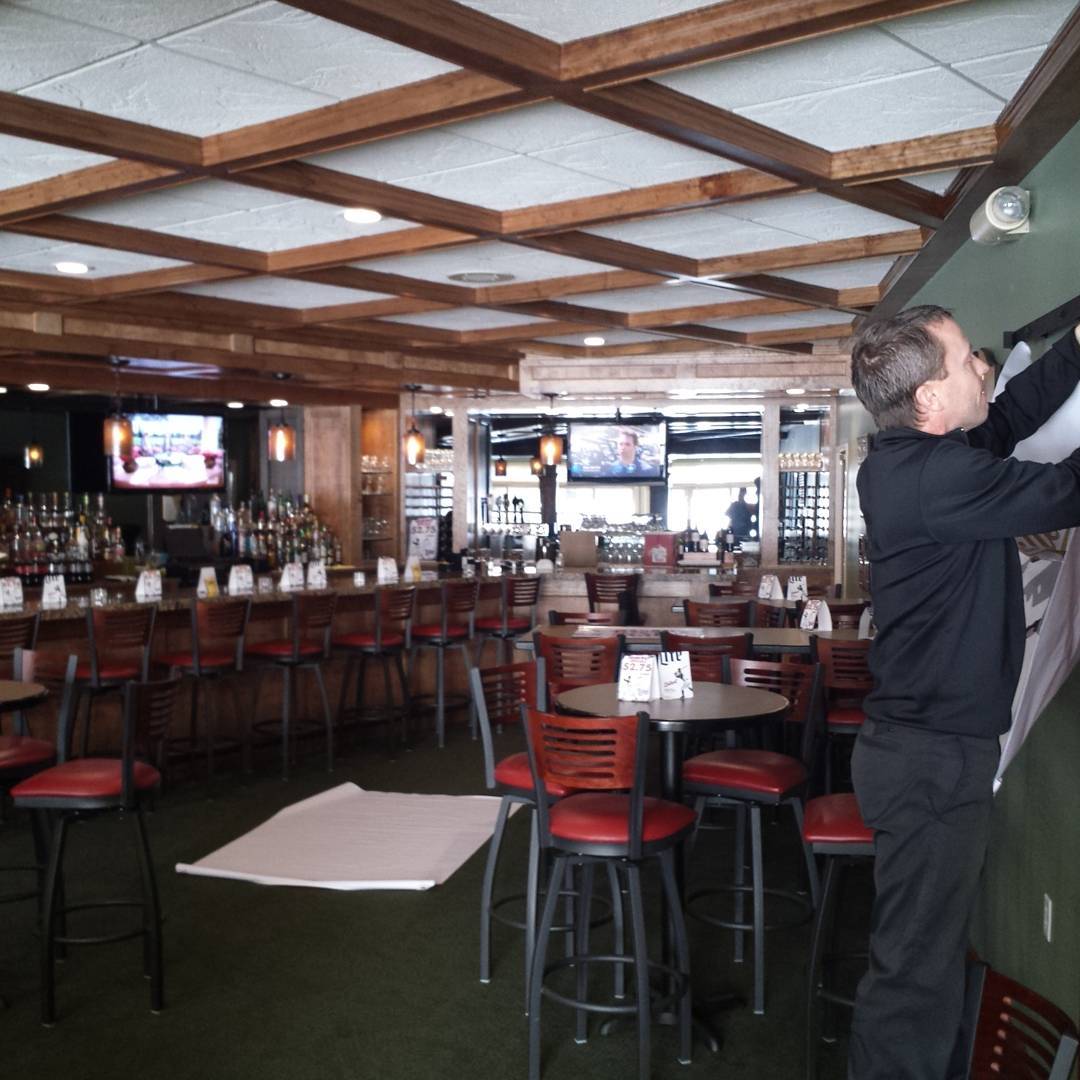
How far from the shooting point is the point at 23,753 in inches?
172

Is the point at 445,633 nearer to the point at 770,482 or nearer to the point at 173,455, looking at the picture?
the point at 770,482

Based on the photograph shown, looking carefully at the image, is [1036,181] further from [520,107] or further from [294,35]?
[294,35]

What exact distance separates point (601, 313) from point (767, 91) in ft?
14.8

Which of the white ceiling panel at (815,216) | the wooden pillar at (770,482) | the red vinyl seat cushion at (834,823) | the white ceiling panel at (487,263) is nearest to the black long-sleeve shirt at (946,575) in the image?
the red vinyl seat cushion at (834,823)

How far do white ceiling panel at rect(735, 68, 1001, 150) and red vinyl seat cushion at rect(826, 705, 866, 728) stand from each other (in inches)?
103

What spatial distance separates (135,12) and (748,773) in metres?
3.00

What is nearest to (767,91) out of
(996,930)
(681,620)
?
(996,930)

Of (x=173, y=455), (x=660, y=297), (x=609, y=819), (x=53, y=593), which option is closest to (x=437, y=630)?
(x=53, y=593)

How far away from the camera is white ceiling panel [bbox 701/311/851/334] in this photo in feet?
27.0

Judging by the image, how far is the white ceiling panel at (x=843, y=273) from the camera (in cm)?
639

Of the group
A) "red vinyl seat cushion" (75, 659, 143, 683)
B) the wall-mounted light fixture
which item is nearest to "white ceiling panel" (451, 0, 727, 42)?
the wall-mounted light fixture

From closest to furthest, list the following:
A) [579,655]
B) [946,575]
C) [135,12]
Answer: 1. [946,575]
2. [135,12]
3. [579,655]

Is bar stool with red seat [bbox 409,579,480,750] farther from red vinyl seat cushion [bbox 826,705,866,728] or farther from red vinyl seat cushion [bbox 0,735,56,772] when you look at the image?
red vinyl seat cushion [bbox 0,735,56,772]

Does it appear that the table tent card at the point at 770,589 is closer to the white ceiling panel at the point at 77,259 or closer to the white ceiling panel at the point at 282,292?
the white ceiling panel at the point at 282,292
